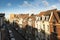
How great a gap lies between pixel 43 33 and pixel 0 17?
19.0 feet

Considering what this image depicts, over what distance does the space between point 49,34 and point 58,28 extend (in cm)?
150

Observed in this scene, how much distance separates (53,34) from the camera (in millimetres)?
12273

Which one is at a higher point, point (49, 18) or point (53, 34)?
point (49, 18)

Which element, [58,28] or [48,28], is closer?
[58,28]

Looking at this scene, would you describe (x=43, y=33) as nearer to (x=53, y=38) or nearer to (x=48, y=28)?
(x=48, y=28)

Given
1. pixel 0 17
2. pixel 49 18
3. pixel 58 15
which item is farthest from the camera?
pixel 49 18

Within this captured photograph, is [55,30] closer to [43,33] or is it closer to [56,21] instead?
[56,21]

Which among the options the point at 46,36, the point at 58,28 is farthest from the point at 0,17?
the point at 46,36

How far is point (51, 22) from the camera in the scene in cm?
1265

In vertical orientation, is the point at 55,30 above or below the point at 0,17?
below

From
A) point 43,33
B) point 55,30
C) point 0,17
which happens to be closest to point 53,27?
point 55,30

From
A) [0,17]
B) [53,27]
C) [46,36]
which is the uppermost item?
[0,17]

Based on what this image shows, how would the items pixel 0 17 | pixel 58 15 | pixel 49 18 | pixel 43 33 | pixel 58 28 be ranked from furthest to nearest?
pixel 43 33 → pixel 49 18 → pixel 58 15 → pixel 58 28 → pixel 0 17

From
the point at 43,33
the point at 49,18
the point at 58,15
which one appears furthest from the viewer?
the point at 43,33
